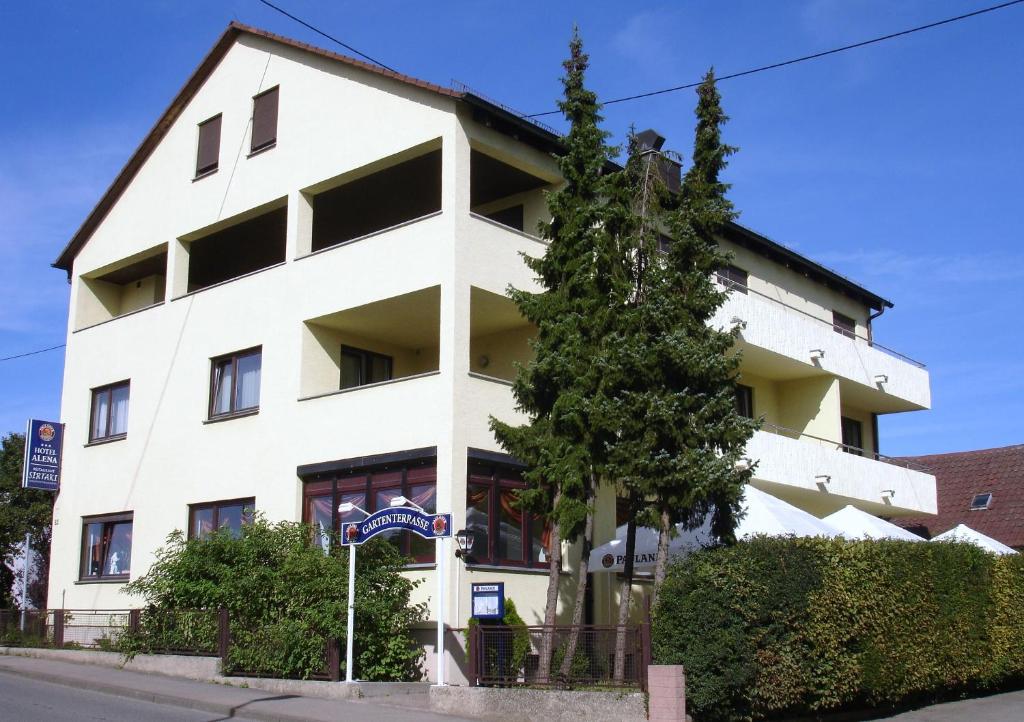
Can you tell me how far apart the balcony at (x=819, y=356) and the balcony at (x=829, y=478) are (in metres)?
1.54

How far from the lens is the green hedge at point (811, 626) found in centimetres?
1459

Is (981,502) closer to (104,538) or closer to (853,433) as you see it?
(853,433)

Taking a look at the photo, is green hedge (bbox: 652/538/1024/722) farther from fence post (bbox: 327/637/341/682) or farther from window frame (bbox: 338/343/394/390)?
window frame (bbox: 338/343/394/390)

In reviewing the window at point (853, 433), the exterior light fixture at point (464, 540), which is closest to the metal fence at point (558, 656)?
the exterior light fixture at point (464, 540)

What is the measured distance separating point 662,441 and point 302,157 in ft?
35.3

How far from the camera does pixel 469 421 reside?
19219 mm

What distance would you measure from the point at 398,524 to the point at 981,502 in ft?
84.2

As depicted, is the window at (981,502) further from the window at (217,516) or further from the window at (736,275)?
the window at (217,516)

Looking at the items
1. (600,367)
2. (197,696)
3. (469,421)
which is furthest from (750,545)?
(197,696)

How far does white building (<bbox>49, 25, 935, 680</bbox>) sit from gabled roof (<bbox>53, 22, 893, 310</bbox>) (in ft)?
0.20

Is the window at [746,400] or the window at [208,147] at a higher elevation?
the window at [208,147]

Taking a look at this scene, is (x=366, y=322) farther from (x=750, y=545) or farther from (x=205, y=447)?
(x=750, y=545)

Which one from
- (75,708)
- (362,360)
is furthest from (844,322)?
(75,708)

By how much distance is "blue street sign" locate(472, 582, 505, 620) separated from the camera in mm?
17203
